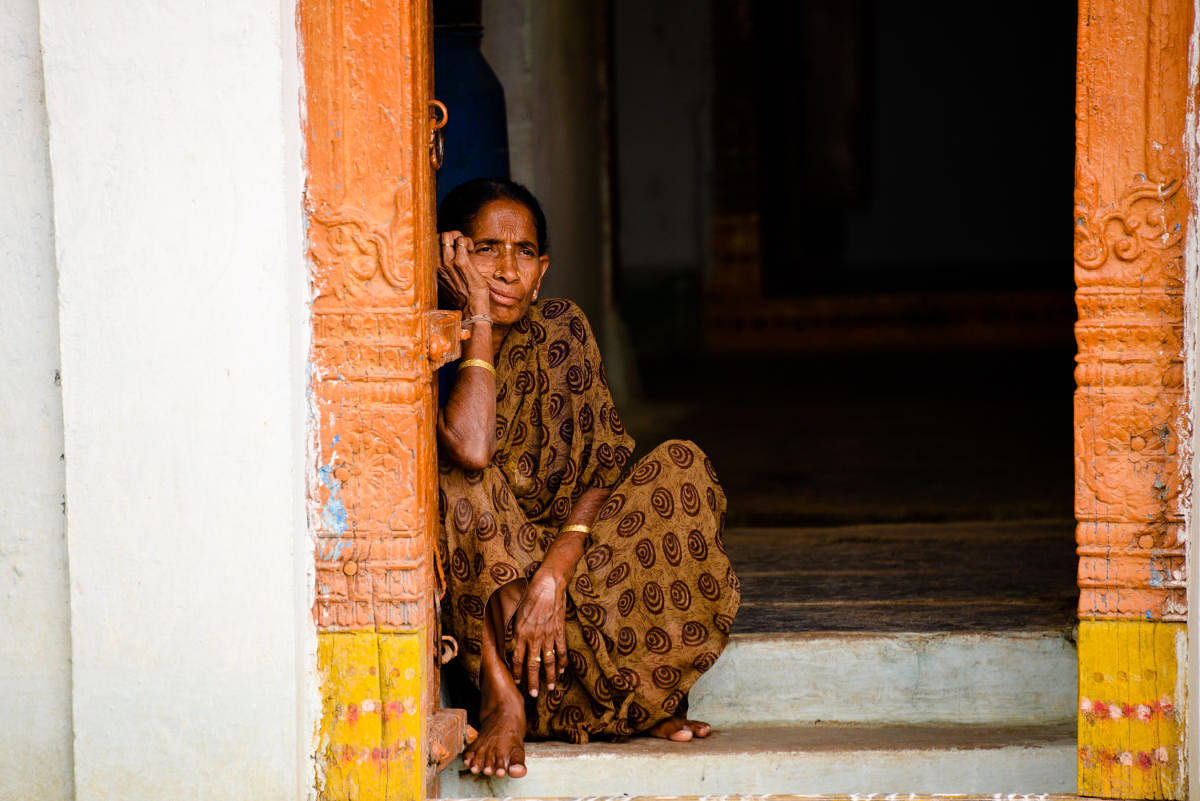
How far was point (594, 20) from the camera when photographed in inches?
284

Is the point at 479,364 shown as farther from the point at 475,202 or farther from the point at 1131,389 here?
the point at 1131,389

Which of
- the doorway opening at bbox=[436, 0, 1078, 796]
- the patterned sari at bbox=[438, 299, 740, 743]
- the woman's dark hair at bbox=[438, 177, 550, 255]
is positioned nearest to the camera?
the patterned sari at bbox=[438, 299, 740, 743]

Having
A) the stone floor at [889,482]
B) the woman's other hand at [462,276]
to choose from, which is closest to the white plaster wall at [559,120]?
the stone floor at [889,482]

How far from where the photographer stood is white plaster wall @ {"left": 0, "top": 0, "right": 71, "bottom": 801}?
2.66 metres

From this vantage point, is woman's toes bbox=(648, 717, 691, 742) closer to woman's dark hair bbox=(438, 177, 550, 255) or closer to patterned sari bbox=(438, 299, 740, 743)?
patterned sari bbox=(438, 299, 740, 743)

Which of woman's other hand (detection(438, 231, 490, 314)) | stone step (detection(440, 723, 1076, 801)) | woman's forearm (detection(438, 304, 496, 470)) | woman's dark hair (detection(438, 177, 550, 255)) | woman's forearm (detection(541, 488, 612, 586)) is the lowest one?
stone step (detection(440, 723, 1076, 801))

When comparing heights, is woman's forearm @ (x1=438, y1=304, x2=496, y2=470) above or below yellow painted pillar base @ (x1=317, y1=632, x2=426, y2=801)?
above

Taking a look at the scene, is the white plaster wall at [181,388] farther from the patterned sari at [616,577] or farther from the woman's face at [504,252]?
the woman's face at [504,252]

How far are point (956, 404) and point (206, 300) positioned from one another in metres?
5.36

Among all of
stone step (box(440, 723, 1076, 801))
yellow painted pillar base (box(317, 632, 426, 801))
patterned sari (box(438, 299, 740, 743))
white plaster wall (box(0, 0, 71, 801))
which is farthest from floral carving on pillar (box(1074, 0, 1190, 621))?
white plaster wall (box(0, 0, 71, 801))

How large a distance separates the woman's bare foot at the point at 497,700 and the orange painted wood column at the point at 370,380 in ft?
0.78

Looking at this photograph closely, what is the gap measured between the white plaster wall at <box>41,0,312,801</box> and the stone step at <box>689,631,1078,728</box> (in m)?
1.13

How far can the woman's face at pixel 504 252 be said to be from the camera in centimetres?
316

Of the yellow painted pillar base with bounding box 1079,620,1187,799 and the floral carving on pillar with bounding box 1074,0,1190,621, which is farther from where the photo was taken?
the yellow painted pillar base with bounding box 1079,620,1187,799
